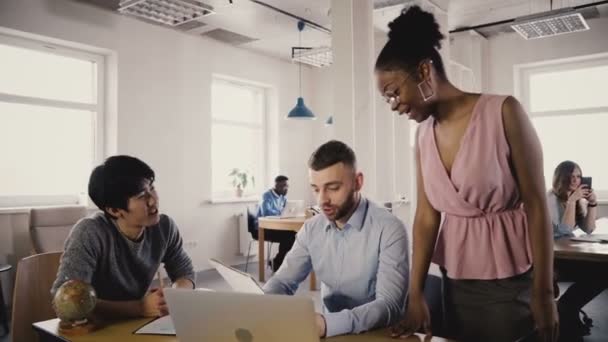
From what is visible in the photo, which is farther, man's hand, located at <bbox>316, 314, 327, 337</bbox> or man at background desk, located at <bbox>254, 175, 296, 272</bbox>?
man at background desk, located at <bbox>254, 175, 296, 272</bbox>

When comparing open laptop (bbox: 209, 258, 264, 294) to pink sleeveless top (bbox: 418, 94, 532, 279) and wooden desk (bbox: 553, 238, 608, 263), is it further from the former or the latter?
wooden desk (bbox: 553, 238, 608, 263)

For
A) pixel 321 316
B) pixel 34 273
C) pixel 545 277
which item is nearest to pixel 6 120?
pixel 34 273

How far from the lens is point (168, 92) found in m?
5.68

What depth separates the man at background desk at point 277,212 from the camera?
18.1 ft

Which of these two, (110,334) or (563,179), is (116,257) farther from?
(563,179)

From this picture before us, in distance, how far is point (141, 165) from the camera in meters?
1.81

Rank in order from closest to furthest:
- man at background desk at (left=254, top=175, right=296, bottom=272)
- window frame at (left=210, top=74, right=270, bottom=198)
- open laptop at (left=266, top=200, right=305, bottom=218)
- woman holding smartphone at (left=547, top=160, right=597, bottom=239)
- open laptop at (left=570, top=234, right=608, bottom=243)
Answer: open laptop at (left=570, top=234, right=608, bottom=243)
woman holding smartphone at (left=547, top=160, right=597, bottom=239)
man at background desk at (left=254, top=175, right=296, bottom=272)
open laptop at (left=266, top=200, right=305, bottom=218)
window frame at (left=210, top=74, right=270, bottom=198)

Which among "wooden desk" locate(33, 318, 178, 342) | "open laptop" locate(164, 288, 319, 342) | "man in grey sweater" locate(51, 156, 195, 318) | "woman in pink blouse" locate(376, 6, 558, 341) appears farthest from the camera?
"man in grey sweater" locate(51, 156, 195, 318)

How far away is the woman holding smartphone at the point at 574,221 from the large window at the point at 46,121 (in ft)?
14.1

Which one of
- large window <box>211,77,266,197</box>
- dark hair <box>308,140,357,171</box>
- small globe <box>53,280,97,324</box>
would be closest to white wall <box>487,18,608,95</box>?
large window <box>211,77,266,197</box>

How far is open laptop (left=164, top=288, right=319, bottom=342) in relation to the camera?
952 millimetres

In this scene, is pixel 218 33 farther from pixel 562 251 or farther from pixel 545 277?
pixel 545 277

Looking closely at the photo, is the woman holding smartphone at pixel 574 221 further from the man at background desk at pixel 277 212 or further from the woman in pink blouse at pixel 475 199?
the man at background desk at pixel 277 212

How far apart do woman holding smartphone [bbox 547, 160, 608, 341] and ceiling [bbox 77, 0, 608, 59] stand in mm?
2154
